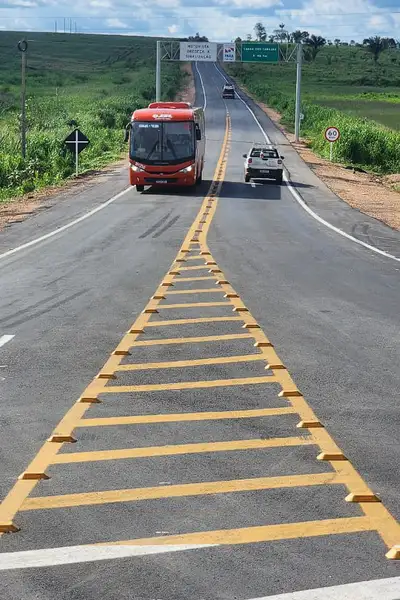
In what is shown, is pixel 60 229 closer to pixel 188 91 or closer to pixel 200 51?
pixel 200 51

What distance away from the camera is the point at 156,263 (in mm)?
20562

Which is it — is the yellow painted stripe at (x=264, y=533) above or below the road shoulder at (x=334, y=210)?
above

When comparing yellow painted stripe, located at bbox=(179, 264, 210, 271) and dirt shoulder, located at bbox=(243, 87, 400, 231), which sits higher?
yellow painted stripe, located at bbox=(179, 264, 210, 271)

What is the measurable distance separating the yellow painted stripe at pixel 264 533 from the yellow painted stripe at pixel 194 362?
4824mm

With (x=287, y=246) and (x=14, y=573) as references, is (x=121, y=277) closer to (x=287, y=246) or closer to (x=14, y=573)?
(x=287, y=246)

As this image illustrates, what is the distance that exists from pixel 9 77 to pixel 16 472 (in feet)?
423

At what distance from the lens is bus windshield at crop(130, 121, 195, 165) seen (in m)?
36.6

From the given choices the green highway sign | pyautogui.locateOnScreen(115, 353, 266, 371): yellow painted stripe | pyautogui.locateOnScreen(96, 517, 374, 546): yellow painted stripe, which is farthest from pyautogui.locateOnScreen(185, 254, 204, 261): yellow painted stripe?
the green highway sign

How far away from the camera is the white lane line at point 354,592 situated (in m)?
5.55

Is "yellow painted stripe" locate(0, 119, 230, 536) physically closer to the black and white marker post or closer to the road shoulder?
the road shoulder

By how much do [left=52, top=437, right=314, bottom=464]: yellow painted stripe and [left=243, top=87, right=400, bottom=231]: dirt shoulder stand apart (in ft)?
72.3

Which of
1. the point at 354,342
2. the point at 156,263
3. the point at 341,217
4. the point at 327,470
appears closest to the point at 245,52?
the point at 341,217

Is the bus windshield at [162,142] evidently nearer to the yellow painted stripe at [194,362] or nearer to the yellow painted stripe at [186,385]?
the yellow painted stripe at [194,362]

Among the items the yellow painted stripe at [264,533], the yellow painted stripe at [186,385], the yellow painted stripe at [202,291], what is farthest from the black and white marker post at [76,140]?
the yellow painted stripe at [264,533]
